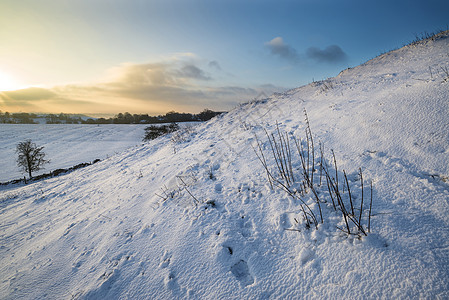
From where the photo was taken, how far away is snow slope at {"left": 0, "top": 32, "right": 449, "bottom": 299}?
171 centimetres

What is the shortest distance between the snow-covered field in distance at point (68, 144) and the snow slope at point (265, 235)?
17.6m

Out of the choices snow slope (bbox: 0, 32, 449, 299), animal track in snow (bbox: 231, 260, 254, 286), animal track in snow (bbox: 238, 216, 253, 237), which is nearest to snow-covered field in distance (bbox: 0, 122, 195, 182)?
snow slope (bbox: 0, 32, 449, 299)

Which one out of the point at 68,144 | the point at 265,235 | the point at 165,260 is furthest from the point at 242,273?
the point at 68,144

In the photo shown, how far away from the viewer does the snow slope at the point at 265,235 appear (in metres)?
1.71

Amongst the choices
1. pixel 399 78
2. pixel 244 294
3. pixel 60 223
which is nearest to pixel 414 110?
pixel 399 78

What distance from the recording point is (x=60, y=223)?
4.86m

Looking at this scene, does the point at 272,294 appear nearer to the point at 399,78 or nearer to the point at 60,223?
the point at 60,223

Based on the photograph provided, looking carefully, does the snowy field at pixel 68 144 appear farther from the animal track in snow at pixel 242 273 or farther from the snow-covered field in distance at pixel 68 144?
the animal track in snow at pixel 242 273

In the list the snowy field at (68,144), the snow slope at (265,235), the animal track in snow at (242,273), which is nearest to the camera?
the snow slope at (265,235)

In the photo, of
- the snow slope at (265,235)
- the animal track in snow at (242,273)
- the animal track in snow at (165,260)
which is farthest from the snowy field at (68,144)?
the animal track in snow at (242,273)

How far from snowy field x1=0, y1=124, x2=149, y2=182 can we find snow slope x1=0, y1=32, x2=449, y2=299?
27.7 meters

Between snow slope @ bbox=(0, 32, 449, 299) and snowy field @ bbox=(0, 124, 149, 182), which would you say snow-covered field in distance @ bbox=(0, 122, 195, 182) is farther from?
snow slope @ bbox=(0, 32, 449, 299)

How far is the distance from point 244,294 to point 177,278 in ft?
2.92

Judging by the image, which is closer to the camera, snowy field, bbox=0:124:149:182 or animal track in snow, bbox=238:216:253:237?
animal track in snow, bbox=238:216:253:237
